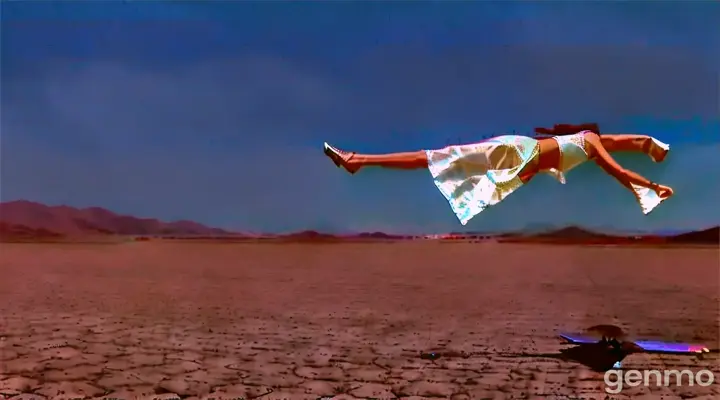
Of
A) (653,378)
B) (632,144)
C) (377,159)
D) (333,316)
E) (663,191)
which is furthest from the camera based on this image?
(333,316)

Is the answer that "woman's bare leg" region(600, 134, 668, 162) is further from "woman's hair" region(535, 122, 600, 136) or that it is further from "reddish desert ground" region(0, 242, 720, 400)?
"reddish desert ground" region(0, 242, 720, 400)

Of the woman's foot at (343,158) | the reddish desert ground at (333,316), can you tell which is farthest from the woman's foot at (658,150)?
the reddish desert ground at (333,316)

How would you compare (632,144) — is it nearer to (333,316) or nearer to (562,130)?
(562,130)

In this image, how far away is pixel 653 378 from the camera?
3.53m

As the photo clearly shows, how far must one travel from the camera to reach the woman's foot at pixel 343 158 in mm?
2561

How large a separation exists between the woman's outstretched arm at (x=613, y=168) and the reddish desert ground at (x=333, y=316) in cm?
123

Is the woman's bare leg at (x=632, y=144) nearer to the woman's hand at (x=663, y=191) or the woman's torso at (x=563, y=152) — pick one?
the woman's torso at (x=563, y=152)

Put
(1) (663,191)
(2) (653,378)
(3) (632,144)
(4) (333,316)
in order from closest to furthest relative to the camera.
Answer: (1) (663,191)
(3) (632,144)
(2) (653,378)
(4) (333,316)

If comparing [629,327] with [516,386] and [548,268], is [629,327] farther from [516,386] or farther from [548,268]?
[548,268]

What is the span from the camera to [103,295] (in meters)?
5.84

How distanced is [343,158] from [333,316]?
265cm

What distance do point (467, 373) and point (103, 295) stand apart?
344cm

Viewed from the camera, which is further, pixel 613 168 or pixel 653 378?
pixel 653 378

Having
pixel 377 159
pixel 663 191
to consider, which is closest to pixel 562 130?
pixel 663 191
